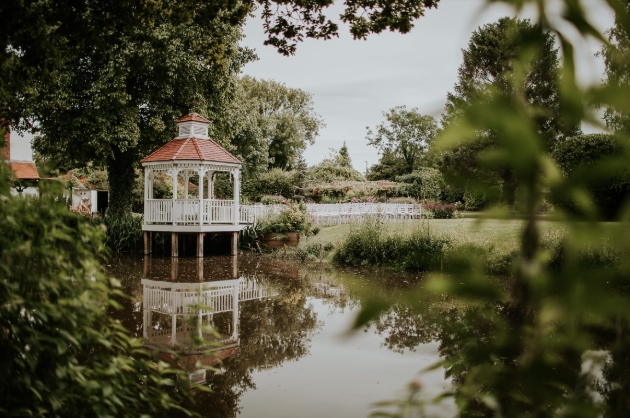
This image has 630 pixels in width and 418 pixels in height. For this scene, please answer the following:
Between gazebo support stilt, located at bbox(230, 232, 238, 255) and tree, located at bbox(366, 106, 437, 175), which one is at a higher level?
tree, located at bbox(366, 106, 437, 175)

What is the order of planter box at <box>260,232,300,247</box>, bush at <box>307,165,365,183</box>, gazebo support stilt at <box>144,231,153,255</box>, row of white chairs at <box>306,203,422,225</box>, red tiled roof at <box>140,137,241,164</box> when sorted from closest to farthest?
red tiled roof at <box>140,137,241,164</box> → gazebo support stilt at <box>144,231,153,255</box> → planter box at <box>260,232,300,247</box> → row of white chairs at <box>306,203,422,225</box> → bush at <box>307,165,365,183</box>

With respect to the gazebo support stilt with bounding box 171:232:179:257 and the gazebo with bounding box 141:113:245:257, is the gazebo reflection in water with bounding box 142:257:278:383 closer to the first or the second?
the gazebo support stilt with bounding box 171:232:179:257

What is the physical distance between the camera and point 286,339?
691 centimetres

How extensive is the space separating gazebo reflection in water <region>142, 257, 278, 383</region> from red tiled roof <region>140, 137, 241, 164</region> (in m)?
4.74

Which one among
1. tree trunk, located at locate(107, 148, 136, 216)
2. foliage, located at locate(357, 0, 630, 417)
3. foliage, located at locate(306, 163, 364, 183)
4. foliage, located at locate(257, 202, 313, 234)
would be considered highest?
foliage, located at locate(306, 163, 364, 183)

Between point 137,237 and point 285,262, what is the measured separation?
6.28 meters

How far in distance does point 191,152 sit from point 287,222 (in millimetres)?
4228

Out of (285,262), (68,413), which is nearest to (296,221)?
(285,262)

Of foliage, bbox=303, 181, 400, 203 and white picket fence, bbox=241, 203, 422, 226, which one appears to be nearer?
white picket fence, bbox=241, 203, 422, 226

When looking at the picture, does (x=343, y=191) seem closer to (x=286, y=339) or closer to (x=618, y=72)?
(x=286, y=339)

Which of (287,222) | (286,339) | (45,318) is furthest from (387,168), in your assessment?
(45,318)

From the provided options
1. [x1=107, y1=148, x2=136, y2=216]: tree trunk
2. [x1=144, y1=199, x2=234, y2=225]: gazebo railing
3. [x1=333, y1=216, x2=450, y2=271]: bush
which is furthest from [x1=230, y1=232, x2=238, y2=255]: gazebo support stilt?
[x1=107, y1=148, x2=136, y2=216]: tree trunk

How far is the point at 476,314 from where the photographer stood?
2.17 ft

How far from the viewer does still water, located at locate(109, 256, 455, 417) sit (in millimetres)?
4574
